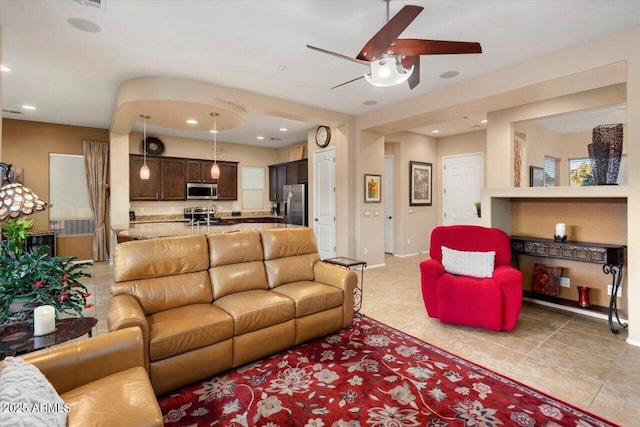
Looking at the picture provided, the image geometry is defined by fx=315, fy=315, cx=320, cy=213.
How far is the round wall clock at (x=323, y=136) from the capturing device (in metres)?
6.00

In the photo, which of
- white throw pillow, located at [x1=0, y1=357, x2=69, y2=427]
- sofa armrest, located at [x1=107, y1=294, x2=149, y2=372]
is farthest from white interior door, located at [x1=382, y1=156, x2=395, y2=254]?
white throw pillow, located at [x1=0, y1=357, x2=69, y2=427]

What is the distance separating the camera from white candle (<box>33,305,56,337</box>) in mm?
1769

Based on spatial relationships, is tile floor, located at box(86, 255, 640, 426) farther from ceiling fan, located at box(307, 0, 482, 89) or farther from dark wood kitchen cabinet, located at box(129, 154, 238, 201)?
dark wood kitchen cabinet, located at box(129, 154, 238, 201)

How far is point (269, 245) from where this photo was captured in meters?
3.32

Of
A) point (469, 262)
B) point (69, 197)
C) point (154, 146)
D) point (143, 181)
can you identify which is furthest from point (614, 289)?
point (69, 197)

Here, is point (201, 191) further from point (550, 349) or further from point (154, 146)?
point (550, 349)

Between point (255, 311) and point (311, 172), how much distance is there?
4422 millimetres

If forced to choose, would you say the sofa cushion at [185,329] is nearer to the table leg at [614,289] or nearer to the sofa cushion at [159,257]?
the sofa cushion at [159,257]

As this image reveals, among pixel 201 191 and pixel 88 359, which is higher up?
pixel 201 191

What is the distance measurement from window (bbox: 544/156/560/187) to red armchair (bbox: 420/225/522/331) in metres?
2.97

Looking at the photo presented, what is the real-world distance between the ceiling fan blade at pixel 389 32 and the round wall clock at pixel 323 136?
367 centimetres

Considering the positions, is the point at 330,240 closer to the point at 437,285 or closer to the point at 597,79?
the point at 437,285

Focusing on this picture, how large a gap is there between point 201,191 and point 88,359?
6.43 metres

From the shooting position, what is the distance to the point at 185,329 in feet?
7.11
